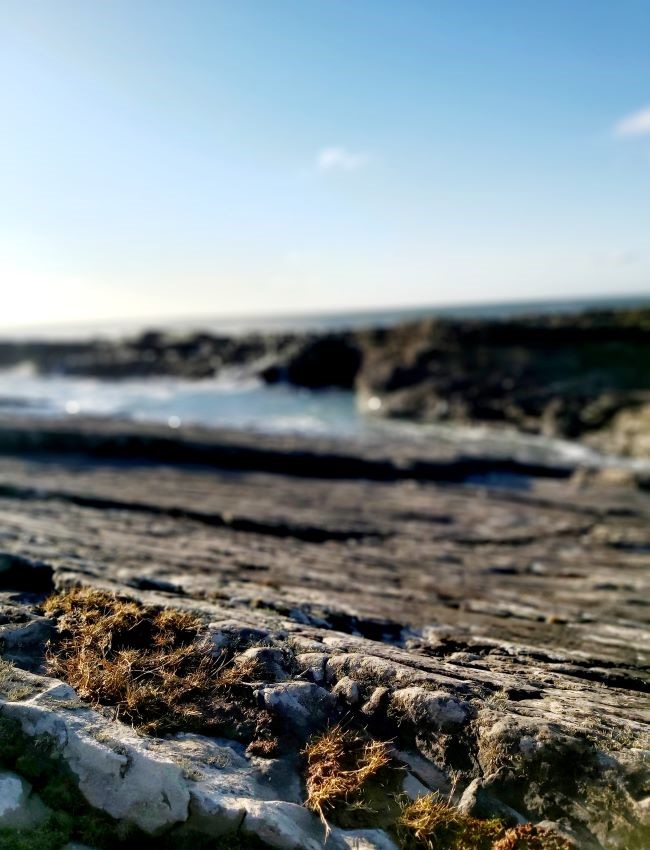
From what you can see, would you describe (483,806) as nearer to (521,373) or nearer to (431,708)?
(431,708)

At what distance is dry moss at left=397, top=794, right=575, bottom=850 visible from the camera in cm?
311

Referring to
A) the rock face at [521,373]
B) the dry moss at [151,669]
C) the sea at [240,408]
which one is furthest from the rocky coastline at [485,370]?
the dry moss at [151,669]

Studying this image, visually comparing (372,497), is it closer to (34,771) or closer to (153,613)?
(153,613)

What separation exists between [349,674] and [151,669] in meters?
1.38

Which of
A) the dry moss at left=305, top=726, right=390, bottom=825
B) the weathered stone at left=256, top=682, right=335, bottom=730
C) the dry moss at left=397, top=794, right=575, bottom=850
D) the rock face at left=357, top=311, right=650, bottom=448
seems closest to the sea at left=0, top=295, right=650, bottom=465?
the rock face at left=357, top=311, right=650, bottom=448

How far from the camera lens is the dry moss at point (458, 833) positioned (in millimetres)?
3107

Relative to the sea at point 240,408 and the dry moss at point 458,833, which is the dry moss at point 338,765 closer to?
the dry moss at point 458,833

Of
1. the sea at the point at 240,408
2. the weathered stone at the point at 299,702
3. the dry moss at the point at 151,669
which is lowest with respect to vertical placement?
the sea at the point at 240,408

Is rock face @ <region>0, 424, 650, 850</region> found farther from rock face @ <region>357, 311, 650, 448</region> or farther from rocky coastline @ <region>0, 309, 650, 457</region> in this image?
rock face @ <region>357, 311, 650, 448</region>

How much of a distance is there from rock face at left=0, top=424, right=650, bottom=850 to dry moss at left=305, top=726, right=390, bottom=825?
0.08 m

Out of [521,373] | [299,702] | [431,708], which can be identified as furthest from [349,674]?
[521,373]

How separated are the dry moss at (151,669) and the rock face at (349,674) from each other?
0.08 metres

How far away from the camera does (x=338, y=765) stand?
11.7 feet

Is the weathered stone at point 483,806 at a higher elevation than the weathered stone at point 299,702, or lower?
lower
